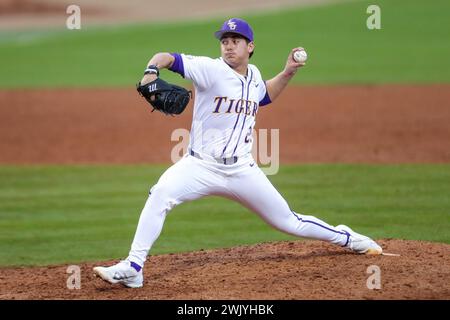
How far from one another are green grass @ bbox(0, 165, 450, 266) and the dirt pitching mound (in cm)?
122

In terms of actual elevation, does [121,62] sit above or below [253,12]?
below

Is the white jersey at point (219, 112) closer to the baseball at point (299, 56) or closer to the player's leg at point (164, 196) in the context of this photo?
the player's leg at point (164, 196)

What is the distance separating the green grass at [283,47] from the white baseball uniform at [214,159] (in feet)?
48.3

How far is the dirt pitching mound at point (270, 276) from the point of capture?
602 cm

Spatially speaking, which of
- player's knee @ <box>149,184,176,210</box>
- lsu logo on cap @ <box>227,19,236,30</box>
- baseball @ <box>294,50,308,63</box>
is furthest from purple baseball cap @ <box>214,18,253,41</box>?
player's knee @ <box>149,184,176,210</box>

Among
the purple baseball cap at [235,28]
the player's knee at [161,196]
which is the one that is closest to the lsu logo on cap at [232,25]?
the purple baseball cap at [235,28]

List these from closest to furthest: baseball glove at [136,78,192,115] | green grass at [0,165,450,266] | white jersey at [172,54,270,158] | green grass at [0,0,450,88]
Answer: baseball glove at [136,78,192,115] < white jersey at [172,54,270,158] < green grass at [0,165,450,266] < green grass at [0,0,450,88]

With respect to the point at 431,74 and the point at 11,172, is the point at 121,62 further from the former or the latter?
the point at 11,172

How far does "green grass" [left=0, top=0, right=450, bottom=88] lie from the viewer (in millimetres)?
22484

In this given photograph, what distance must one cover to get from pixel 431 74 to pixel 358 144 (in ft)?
27.5

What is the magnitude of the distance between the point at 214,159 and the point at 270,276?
1.08m

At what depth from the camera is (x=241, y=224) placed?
9742mm

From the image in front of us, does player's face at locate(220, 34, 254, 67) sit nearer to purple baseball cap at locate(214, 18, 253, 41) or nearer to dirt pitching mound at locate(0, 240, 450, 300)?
purple baseball cap at locate(214, 18, 253, 41)
